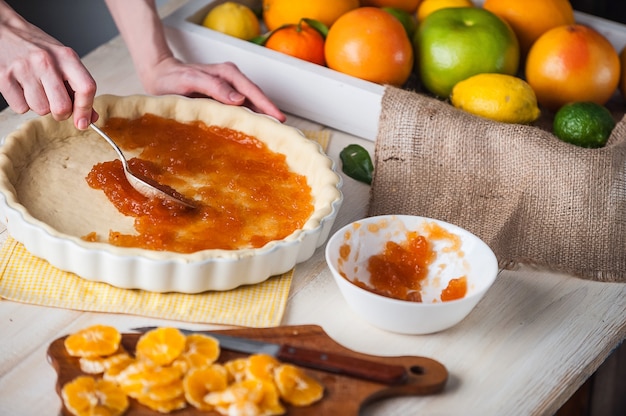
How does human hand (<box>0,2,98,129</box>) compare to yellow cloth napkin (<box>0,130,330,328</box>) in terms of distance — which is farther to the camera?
human hand (<box>0,2,98,129</box>)

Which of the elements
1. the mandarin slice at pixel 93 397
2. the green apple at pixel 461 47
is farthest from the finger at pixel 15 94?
the green apple at pixel 461 47

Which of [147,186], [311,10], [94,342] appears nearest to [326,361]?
[94,342]

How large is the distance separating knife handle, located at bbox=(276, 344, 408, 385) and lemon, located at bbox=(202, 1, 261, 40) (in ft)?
3.52

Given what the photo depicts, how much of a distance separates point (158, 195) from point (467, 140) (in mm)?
646

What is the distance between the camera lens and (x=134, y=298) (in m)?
1.44

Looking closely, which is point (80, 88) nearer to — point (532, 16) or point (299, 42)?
point (299, 42)

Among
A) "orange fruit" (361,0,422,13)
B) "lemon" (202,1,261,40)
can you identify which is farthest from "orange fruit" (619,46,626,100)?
"lemon" (202,1,261,40)

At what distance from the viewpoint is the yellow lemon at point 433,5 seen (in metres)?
2.07

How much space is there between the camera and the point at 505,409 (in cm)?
129

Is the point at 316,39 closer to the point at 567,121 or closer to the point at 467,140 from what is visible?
the point at 467,140

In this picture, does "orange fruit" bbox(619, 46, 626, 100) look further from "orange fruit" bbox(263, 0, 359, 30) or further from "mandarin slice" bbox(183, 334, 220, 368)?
"mandarin slice" bbox(183, 334, 220, 368)

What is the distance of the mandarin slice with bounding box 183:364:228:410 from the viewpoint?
1.17m

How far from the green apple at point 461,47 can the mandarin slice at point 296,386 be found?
0.97 m

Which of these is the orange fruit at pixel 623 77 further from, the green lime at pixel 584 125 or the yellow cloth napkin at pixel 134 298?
the yellow cloth napkin at pixel 134 298
